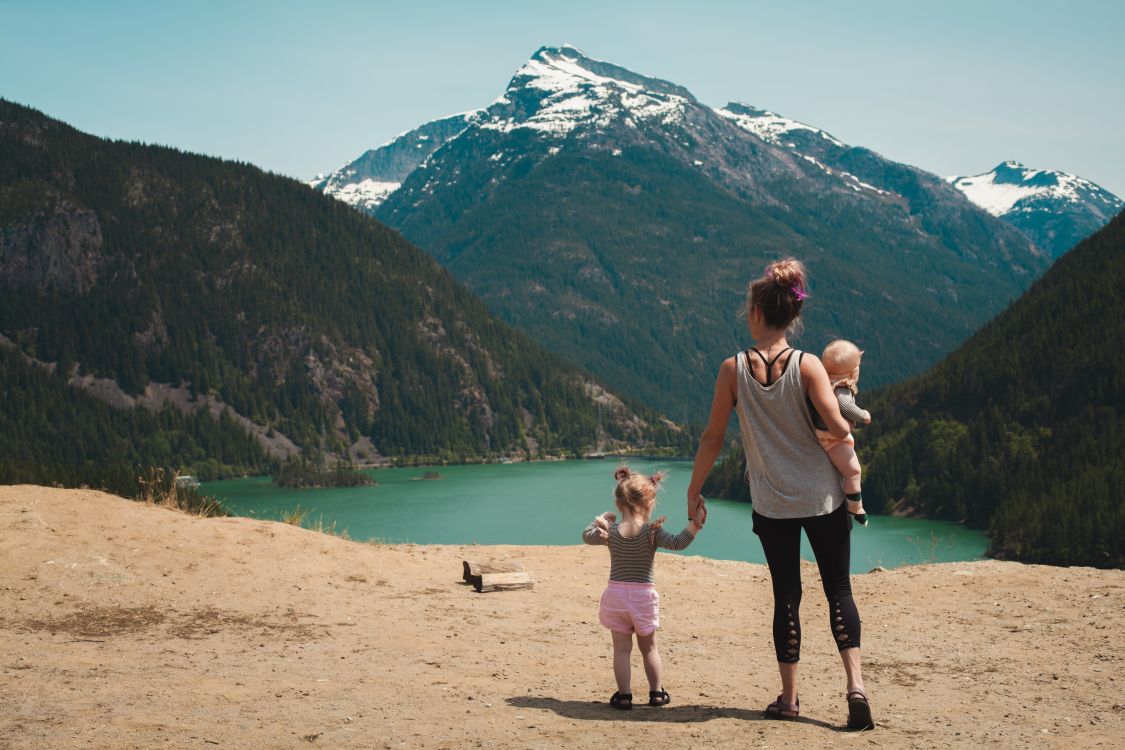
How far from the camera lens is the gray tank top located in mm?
8047

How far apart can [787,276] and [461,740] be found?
396 centimetres

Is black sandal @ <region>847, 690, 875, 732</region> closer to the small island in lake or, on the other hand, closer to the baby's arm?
the baby's arm

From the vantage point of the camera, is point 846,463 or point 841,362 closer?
point 846,463

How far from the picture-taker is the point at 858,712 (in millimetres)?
8039

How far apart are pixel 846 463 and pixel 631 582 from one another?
207 cm

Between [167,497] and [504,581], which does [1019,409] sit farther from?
[504,581]

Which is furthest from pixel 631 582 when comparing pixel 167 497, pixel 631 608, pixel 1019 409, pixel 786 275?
pixel 1019 409

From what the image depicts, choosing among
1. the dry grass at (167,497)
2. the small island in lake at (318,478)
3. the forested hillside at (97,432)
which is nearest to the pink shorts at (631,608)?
the dry grass at (167,497)

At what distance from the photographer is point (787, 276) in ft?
27.2

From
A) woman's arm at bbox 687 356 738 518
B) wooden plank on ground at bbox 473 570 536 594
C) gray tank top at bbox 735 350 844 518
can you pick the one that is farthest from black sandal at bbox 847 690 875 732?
wooden plank on ground at bbox 473 570 536 594

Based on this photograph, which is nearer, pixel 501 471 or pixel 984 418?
pixel 984 418

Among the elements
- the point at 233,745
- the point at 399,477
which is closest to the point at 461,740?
the point at 233,745

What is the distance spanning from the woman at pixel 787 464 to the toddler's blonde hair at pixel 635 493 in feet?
2.35

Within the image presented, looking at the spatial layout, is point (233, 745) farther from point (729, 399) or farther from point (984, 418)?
point (984, 418)
